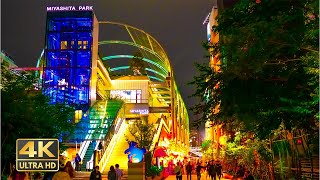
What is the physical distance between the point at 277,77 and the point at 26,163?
7.55m

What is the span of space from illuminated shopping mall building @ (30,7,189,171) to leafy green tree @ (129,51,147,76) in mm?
257

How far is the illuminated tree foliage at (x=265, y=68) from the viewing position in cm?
854

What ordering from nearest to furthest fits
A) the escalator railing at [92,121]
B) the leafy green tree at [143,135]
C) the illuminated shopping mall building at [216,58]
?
1. the illuminated shopping mall building at [216,58]
2. the escalator railing at [92,121]
3. the leafy green tree at [143,135]

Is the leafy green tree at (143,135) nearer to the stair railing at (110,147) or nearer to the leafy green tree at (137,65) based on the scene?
the stair railing at (110,147)

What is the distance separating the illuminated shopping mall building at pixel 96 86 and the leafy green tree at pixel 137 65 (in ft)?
0.84

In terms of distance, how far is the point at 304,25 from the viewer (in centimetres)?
940

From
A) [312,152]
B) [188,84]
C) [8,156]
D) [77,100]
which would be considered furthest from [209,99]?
[77,100]

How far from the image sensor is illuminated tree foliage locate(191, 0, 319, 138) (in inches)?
336

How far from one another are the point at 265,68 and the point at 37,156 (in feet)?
24.0

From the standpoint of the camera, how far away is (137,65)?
77.9 m

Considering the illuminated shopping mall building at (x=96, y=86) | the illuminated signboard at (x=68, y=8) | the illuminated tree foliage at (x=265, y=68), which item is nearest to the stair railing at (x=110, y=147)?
the illuminated shopping mall building at (x=96, y=86)

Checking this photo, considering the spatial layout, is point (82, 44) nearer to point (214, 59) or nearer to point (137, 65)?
point (137, 65)

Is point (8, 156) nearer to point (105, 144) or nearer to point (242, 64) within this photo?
point (242, 64)

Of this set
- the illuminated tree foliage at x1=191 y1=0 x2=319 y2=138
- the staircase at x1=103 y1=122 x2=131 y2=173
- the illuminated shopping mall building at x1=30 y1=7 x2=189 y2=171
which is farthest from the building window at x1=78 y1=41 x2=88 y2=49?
the illuminated tree foliage at x1=191 y1=0 x2=319 y2=138
